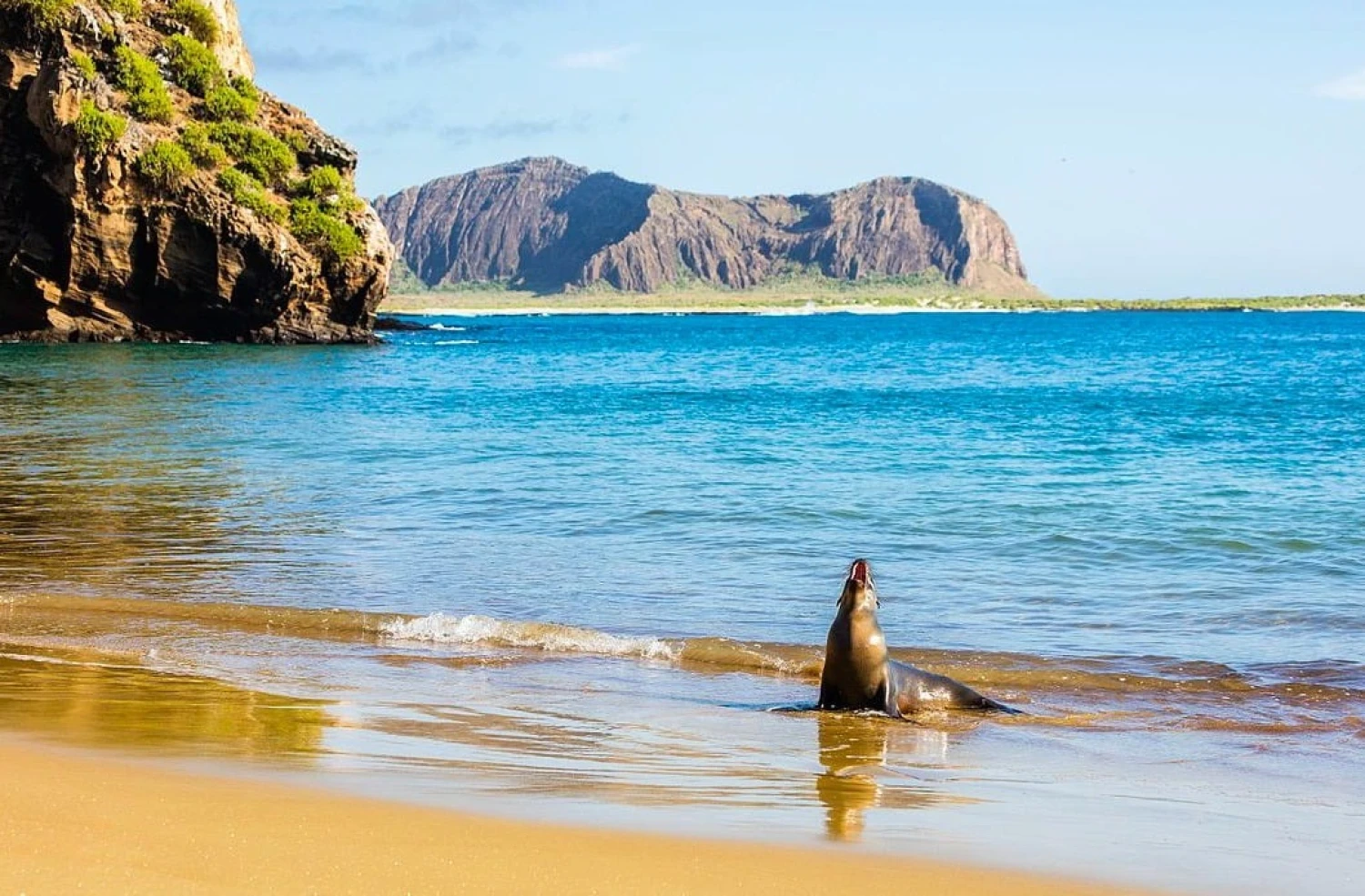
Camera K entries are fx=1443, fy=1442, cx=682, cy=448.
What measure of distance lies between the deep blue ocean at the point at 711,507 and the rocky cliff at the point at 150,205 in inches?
595

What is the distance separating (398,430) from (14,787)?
79.6 ft

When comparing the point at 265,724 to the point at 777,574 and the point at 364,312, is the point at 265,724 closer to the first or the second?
the point at 777,574

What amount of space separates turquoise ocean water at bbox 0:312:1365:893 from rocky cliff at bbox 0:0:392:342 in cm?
2685

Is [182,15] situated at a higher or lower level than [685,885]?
higher

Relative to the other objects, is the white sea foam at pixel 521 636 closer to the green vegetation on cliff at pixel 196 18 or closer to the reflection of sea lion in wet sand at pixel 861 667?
the reflection of sea lion in wet sand at pixel 861 667

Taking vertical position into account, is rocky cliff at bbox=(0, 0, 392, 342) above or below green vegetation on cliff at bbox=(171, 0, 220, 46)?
below

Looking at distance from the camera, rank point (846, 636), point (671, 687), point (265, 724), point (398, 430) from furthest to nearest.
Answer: point (398, 430)
point (671, 687)
point (846, 636)
point (265, 724)

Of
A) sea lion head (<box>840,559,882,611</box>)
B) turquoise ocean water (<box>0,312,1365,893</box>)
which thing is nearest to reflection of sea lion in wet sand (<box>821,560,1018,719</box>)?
sea lion head (<box>840,559,882,611</box>)

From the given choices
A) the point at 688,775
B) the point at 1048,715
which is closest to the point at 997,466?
the point at 1048,715

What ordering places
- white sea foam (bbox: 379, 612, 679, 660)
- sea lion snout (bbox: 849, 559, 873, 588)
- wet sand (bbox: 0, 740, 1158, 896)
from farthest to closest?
white sea foam (bbox: 379, 612, 679, 660), sea lion snout (bbox: 849, 559, 873, 588), wet sand (bbox: 0, 740, 1158, 896)

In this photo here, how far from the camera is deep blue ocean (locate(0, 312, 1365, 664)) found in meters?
12.8

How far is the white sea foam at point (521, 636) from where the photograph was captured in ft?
36.4

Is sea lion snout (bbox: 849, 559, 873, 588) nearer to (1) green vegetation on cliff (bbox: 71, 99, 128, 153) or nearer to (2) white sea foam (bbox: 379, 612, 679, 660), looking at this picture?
(2) white sea foam (bbox: 379, 612, 679, 660)

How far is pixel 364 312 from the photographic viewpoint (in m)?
67.4
